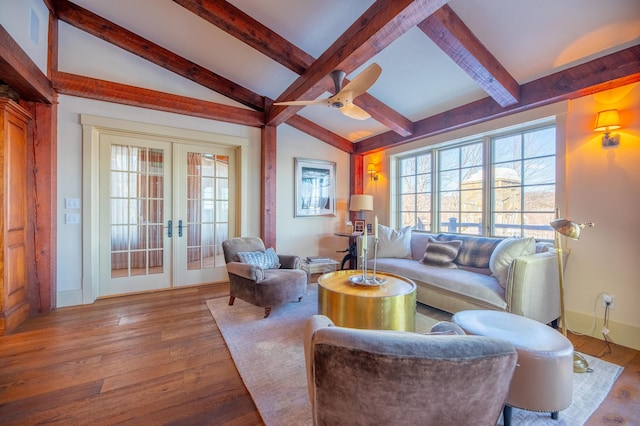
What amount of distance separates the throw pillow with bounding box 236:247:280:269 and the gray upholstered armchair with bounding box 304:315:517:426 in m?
2.54

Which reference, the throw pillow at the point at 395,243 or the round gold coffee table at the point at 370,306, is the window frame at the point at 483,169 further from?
the round gold coffee table at the point at 370,306

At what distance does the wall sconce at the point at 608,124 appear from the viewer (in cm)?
250

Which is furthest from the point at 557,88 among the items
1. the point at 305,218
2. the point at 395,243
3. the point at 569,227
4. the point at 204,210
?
the point at 204,210

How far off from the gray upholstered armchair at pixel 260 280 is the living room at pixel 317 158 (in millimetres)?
1111

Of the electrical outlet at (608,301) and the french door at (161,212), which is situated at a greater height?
the french door at (161,212)

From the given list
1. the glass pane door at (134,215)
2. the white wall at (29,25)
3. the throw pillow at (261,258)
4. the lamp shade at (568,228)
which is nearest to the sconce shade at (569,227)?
the lamp shade at (568,228)

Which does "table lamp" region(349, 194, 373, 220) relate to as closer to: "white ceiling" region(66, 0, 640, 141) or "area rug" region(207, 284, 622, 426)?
"white ceiling" region(66, 0, 640, 141)

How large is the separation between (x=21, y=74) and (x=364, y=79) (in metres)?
3.10

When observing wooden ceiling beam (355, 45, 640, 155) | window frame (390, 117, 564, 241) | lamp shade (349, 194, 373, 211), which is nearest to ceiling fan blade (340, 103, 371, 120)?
wooden ceiling beam (355, 45, 640, 155)

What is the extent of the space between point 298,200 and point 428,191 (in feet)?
7.28

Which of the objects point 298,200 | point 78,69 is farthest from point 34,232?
point 298,200

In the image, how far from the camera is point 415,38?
9.12 ft

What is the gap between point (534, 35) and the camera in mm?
2480

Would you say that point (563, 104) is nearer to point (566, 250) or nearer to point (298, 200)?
point (566, 250)
